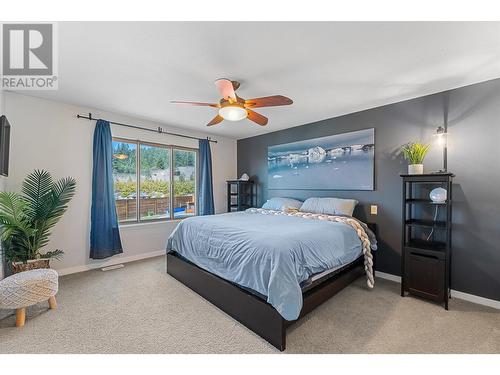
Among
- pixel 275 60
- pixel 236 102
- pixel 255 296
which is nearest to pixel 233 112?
pixel 236 102

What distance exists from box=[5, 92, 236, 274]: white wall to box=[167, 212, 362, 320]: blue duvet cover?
57.4 inches

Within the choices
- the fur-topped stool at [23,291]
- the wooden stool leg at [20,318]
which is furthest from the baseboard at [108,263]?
the wooden stool leg at [20,318]

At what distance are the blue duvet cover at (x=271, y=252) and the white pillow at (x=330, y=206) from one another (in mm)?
554

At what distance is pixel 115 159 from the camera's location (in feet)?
12.2

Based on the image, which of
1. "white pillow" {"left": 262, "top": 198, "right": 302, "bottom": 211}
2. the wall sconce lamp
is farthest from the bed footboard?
the wall sconce lamp

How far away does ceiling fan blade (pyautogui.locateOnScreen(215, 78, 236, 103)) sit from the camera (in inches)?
76.9

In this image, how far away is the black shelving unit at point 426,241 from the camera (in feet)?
7.66

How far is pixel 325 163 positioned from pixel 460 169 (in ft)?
5.58

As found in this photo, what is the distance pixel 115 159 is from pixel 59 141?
30.3 inches

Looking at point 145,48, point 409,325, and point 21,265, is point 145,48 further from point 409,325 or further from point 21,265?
point 409,325

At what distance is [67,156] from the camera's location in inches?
125

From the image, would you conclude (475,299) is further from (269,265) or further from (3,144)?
(3,144)

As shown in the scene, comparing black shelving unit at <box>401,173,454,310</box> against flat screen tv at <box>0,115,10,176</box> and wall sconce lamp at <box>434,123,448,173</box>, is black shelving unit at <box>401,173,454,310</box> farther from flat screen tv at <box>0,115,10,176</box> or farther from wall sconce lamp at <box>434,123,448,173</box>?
flat screen tv at <box>0,115,10,176</box>
